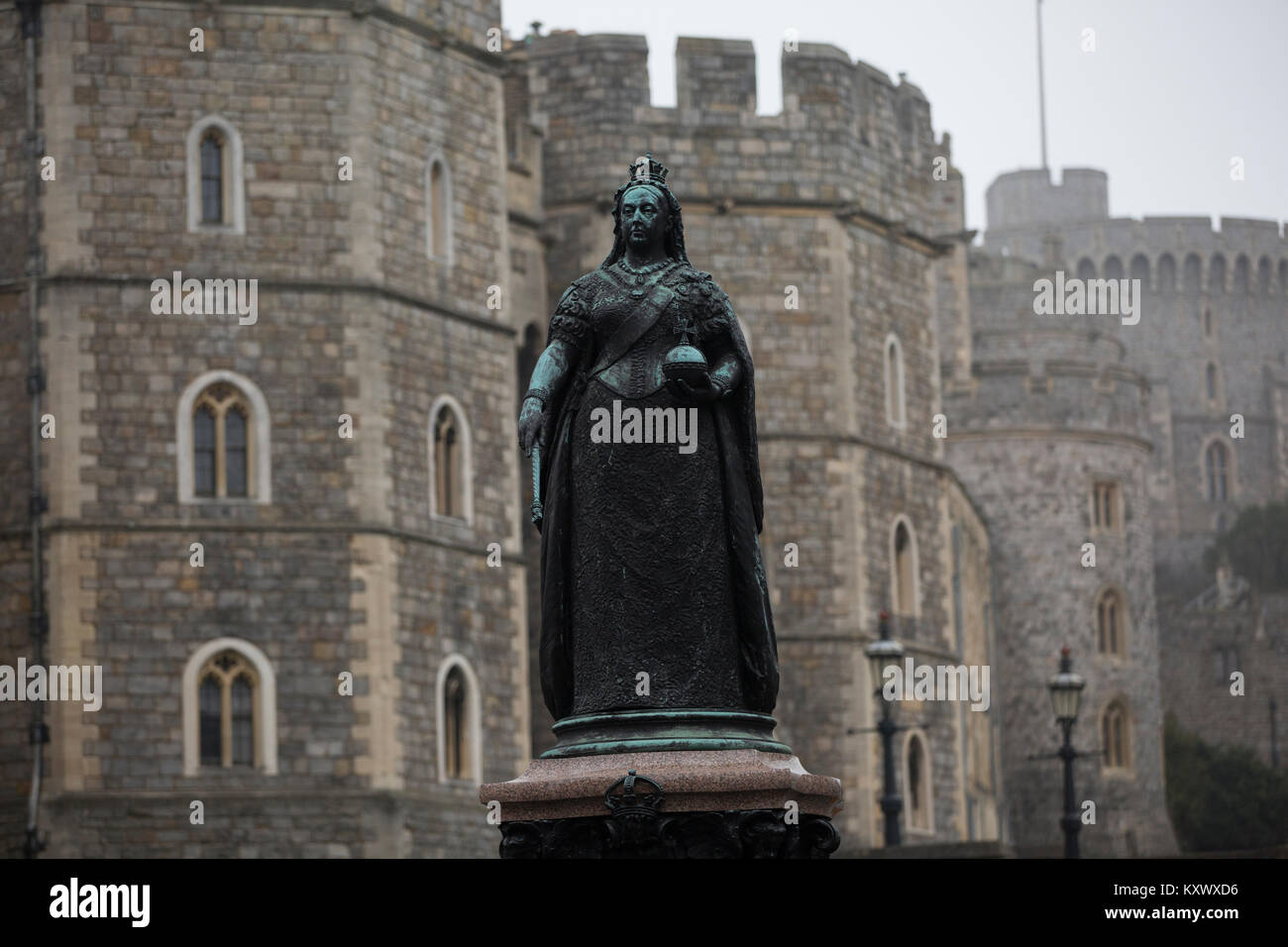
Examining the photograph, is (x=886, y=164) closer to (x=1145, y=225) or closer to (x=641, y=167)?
(x=641, y=167)

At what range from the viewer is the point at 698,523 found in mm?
13211

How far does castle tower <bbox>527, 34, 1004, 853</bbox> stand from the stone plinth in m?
27.5

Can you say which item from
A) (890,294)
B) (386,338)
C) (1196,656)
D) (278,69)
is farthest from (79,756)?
Result: (1196,656)

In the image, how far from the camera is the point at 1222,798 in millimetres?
71250

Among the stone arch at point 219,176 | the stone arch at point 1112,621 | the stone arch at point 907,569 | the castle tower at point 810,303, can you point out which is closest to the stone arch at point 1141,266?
the stone arch at point 1112,621

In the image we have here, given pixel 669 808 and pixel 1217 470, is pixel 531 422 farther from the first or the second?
pixel 1217 470

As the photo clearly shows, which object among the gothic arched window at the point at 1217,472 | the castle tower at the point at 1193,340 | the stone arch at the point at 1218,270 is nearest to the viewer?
the castle tower at the point at 1193,340

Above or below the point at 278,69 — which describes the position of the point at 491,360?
below

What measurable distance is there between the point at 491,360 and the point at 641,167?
23.4 m

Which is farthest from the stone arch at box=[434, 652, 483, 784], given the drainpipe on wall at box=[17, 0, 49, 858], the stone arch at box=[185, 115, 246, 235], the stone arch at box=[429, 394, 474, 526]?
the stone arch at box=[185, 115, 246, 235]

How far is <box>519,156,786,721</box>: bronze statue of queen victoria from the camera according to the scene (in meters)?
13.1

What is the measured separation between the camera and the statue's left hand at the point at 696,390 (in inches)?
518

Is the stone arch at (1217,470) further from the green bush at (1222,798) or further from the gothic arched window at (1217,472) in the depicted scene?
the green bush at (1222,798)

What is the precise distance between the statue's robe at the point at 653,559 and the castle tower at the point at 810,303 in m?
27.1
